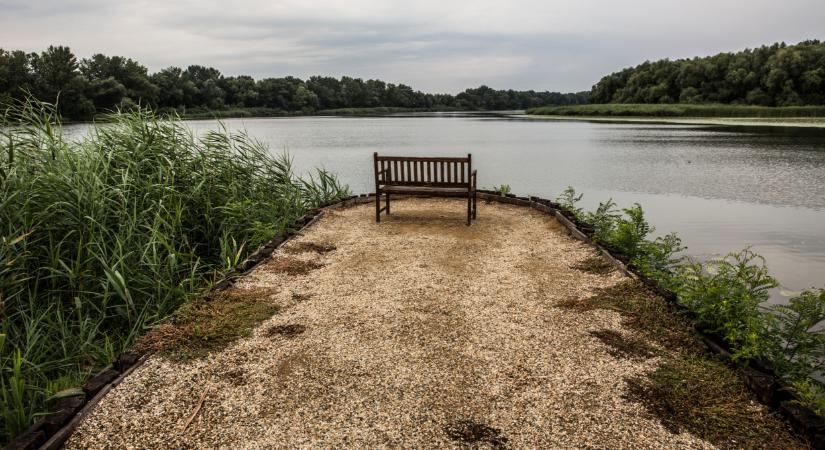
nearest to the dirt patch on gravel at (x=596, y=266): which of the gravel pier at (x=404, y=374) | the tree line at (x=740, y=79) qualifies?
the gravel pier at (x=404, y=374)

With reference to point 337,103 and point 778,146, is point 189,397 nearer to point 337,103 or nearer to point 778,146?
point 778,146

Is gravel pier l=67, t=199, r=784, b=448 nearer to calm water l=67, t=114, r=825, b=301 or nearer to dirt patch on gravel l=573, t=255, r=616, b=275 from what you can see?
dirt patch on gravel l=573, t=255, r=616, b=275

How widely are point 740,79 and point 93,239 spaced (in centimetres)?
7962

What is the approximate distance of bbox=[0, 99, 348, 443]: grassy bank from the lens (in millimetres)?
4195

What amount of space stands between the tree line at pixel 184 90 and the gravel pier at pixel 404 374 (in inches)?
199

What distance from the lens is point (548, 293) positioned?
17.2 feet

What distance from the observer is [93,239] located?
16.4ft

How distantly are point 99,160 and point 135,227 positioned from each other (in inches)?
50.2

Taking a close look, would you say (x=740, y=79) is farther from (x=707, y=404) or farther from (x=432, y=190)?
(x=707, y=404)

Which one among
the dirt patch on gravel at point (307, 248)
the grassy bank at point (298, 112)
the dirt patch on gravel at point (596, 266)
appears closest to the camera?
the dirt patch on gravel at point (596, 266)

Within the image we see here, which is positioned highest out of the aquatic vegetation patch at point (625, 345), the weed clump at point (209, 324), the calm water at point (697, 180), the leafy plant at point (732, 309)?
the leafy plant at point (732, 309)

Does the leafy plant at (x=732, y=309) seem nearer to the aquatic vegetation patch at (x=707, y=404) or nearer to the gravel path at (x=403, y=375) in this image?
Answer: the aquatic vegetation patch at (x=707, y=404)

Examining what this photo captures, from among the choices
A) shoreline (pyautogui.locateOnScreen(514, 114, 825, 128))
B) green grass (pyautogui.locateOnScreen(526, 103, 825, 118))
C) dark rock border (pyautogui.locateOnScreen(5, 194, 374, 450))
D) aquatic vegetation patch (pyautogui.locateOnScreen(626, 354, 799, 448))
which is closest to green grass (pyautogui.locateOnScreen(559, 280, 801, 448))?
aquatic vegetation patch (pyautogui.locateOnScreen(626, 354, 799, 448))

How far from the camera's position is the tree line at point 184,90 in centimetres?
5344
